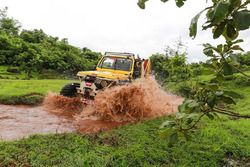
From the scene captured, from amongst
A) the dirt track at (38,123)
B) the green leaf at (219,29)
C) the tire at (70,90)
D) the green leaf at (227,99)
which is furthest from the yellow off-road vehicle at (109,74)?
the green leaf at (219,29)

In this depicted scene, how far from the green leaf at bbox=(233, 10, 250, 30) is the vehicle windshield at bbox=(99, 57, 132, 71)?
31.9 feet

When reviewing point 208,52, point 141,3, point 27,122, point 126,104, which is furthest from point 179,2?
point 126,104

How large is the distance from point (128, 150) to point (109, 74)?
4.92 metres

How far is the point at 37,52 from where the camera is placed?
21.0 metres

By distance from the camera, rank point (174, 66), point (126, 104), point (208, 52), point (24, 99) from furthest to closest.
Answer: point (174, 66) → point (24, 99) → point (126, 104) → point (208, 52)

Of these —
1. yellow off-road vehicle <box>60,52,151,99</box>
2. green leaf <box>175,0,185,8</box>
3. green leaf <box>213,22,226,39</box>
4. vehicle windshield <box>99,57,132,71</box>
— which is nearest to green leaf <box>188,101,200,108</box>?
green leaf <box>213,22,226,39</box>

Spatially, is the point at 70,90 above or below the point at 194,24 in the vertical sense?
below

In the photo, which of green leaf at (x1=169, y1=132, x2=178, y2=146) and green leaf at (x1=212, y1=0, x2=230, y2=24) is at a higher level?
green leaf at (x1=212, y1=0, x2=230, y2=24)

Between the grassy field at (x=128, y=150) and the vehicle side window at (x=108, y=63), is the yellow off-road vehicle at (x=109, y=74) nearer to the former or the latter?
the vehicle side window at (x=108, y=63)

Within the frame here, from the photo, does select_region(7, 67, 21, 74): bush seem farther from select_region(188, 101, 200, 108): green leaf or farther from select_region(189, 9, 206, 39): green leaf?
select_region(189, 9, 206, 39): green leaf

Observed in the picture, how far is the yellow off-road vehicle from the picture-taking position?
9922mm

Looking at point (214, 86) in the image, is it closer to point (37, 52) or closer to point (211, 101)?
point (211, 101)

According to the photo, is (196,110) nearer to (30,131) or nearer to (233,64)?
(233,64)

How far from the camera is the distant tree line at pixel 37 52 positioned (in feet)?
65.7
